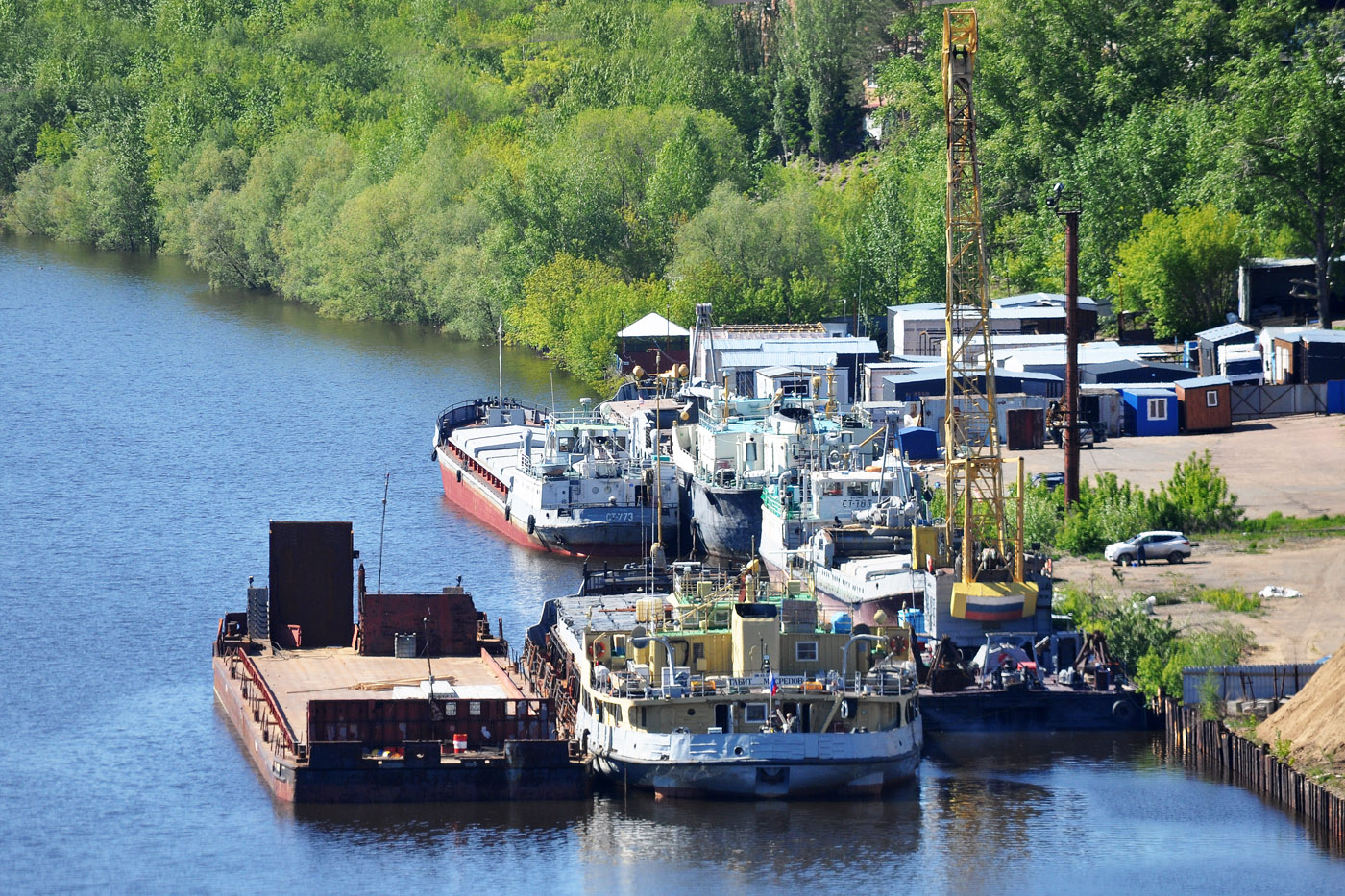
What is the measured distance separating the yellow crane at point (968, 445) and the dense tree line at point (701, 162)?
40.8m

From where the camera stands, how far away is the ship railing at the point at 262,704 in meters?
51.3

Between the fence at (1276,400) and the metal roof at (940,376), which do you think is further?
the fence at (1276,400)

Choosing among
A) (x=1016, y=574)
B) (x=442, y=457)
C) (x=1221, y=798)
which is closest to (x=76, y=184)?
(x=442, y=457)

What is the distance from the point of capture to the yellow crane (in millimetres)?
59750

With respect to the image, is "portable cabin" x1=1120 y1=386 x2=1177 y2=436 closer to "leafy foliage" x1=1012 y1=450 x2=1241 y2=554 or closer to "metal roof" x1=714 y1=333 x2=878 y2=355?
"metal roof" x1=714 y1=333 x2=878 y2=355

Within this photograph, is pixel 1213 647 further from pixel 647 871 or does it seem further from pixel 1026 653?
pixel 647 871

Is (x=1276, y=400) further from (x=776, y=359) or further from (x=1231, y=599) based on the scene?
(x=1231, y=599)

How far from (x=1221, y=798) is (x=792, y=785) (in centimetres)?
910

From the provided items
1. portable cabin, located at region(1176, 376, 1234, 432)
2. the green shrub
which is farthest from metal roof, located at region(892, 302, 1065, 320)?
the green shrub

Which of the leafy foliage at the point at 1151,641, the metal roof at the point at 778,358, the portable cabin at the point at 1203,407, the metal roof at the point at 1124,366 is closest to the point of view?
the leafy foliage at the point at 1151,641

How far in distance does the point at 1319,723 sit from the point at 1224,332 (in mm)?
53201

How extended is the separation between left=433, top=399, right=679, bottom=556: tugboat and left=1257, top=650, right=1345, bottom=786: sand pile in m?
26.0

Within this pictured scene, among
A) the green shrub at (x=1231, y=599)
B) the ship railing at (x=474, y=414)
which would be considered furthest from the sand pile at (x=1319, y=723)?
the ship railing at (x=474, y=414)

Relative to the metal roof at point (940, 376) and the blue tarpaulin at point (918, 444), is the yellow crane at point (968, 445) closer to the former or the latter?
the blue tarpaulin at point (918, 444)
